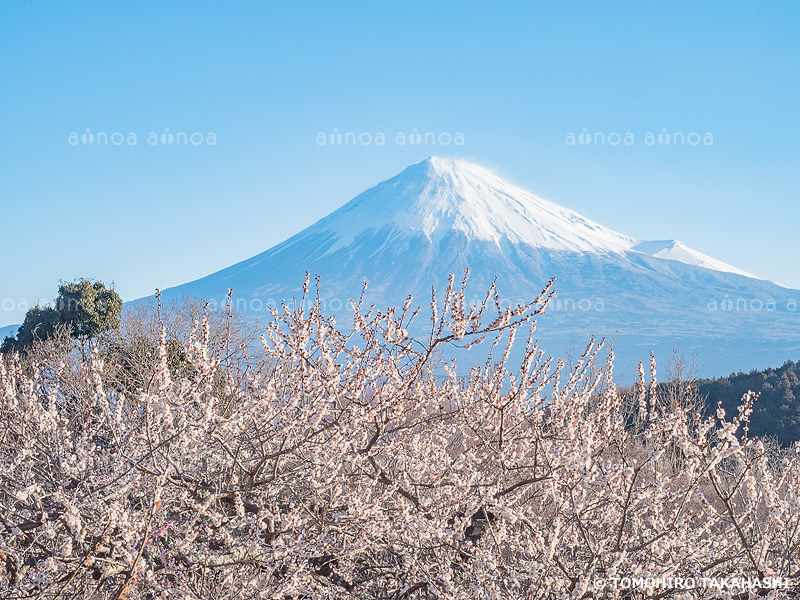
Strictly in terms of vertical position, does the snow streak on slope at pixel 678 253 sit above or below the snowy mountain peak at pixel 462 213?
below

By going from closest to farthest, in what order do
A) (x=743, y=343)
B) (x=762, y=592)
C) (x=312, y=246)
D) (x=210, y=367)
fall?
1. (x=762, y=592)
2. (x=210, y=367)
3. (x=743, y=343)
4. (x=312, y=246)

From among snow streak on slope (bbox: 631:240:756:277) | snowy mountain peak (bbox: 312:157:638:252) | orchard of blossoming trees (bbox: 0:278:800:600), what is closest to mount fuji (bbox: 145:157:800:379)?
snowy mountain peak (bbox: 312:157:638:252)

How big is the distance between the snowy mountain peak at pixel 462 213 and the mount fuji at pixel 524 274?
0.37 metres

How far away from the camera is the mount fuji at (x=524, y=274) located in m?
118

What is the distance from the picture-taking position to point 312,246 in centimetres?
13725

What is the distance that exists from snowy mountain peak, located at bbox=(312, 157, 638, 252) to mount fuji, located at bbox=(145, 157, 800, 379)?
373mm

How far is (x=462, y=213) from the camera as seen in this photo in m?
141

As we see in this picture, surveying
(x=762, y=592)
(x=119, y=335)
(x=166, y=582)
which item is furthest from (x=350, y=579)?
(x=119, y=335)

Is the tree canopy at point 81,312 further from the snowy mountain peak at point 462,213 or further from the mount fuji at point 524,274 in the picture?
the snowy mountain peak at point 462,213

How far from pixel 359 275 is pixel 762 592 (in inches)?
4529

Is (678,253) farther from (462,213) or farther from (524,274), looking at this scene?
(524,274)

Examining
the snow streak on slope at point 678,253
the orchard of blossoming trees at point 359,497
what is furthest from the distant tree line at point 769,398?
the snow streak on slope at point 678,253

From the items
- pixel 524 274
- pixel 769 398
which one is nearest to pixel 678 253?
pixel 524 274

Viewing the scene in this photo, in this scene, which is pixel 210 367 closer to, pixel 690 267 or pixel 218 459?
pixel 218 459
